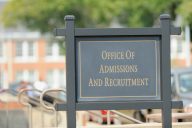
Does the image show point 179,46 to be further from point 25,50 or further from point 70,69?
point 70,69

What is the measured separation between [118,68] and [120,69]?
0.03 meters

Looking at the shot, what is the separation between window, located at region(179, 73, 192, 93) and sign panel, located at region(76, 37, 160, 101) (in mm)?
4104

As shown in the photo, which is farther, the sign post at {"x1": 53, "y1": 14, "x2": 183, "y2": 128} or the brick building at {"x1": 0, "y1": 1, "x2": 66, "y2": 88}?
the brick building at {"x1": 0, "y1": 1, "x2": 66, "y2": 88}

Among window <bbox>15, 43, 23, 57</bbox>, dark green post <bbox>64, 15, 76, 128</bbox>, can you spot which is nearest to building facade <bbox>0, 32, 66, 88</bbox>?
window <bbox>15, 43, 23, 57</bbox>

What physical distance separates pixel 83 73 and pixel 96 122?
725 centimetres

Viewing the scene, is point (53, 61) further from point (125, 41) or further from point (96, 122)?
point (125, 41)

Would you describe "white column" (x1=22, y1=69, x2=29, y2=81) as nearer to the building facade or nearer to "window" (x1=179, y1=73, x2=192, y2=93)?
the building facade

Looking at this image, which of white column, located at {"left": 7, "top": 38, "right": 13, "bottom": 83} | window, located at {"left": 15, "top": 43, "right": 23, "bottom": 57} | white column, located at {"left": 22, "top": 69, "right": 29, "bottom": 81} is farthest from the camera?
white column, located at {"left": 22, "top": 69, "right": 29, "bottom": 81}

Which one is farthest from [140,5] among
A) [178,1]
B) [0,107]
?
[0,107]

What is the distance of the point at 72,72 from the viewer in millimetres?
3389

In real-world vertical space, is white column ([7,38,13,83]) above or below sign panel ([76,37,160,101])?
above

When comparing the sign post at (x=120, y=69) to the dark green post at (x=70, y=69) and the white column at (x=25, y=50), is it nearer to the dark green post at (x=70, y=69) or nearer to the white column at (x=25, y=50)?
the dark green post at (x=70, y=69)

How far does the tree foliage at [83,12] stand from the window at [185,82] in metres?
10.7

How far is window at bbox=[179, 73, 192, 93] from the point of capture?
289 inches
